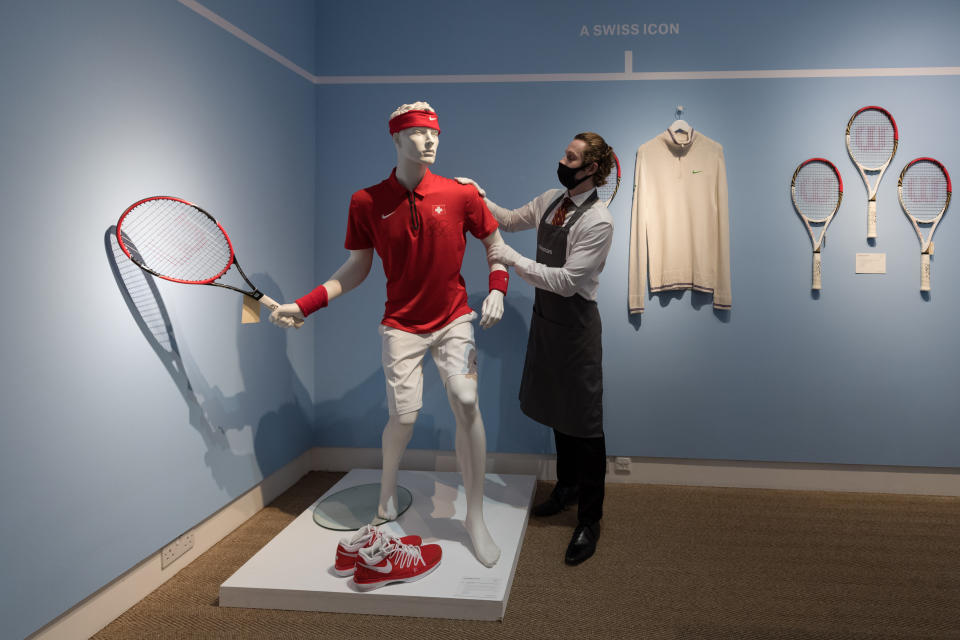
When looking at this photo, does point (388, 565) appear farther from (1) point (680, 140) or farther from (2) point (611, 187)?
(1) point (680, 140)

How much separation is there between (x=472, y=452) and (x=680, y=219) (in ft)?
6.02

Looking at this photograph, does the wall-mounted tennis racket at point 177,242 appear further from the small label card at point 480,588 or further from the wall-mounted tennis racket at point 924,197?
the wall-mounted tennis racket at point 924,197

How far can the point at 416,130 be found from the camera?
2.34m

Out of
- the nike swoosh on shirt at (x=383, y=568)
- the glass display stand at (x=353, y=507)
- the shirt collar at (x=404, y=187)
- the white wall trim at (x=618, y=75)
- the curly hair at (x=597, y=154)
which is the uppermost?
the white wall trim at (x=618, y=75)

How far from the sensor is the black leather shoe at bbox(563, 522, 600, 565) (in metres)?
2.59

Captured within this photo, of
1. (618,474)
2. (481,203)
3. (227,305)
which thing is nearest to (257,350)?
(227,305)

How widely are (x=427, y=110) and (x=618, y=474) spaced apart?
2335 millimetres

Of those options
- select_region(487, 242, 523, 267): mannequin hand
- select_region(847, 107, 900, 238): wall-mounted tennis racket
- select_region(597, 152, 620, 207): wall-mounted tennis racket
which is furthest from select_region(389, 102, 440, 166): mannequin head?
select_region(847, 107, 900, 238): wall-mounted tennis racket

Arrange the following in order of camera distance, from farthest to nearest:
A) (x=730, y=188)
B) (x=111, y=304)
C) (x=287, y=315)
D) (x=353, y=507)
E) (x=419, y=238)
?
1. (x=730, y=188)
2. (x=353, y=507)
3. (x=419, y=238)
4. (x=287, y=315)
5. (x=111, y=304)

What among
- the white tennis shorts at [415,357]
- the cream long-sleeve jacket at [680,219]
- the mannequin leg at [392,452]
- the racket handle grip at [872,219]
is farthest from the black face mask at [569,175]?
the racket handle grip at [872,219]

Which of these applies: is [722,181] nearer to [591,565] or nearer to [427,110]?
[427,110]

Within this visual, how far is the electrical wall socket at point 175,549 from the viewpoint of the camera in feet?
8.01

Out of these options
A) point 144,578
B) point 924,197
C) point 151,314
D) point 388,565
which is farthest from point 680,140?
point 144,578

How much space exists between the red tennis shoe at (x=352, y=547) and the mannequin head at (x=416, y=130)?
1.45 meters
